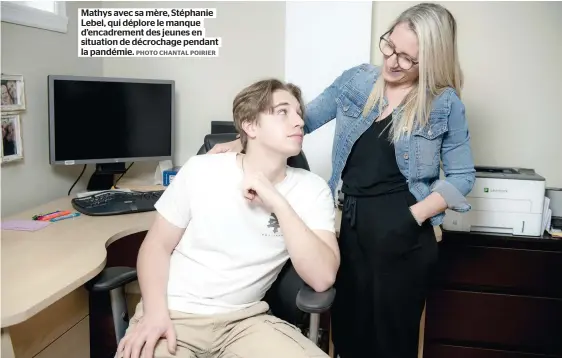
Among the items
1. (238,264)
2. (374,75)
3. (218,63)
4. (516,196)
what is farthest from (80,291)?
(516,196)

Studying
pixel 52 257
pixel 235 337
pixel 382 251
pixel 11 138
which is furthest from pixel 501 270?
pixel 11 138

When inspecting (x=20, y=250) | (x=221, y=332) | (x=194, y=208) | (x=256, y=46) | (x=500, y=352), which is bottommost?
(x=500, y=352)

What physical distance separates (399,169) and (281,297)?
55 cm

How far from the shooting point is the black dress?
1575mm

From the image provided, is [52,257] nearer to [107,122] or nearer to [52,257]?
[52,257]

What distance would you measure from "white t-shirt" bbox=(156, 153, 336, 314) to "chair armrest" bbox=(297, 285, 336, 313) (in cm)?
15

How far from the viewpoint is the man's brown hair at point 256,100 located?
146cm

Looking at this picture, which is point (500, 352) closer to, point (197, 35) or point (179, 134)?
point (179, 134)

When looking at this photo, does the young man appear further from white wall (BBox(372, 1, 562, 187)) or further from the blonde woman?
white wall (BBox(372, 1, 562, 187))

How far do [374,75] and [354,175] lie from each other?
35 centimetres

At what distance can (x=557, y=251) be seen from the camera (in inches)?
85.2

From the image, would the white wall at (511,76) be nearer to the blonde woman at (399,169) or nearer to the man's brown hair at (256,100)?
the blonde woman at (399,169)

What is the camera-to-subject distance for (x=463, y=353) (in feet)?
7.55

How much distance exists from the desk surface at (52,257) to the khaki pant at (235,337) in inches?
8.7
